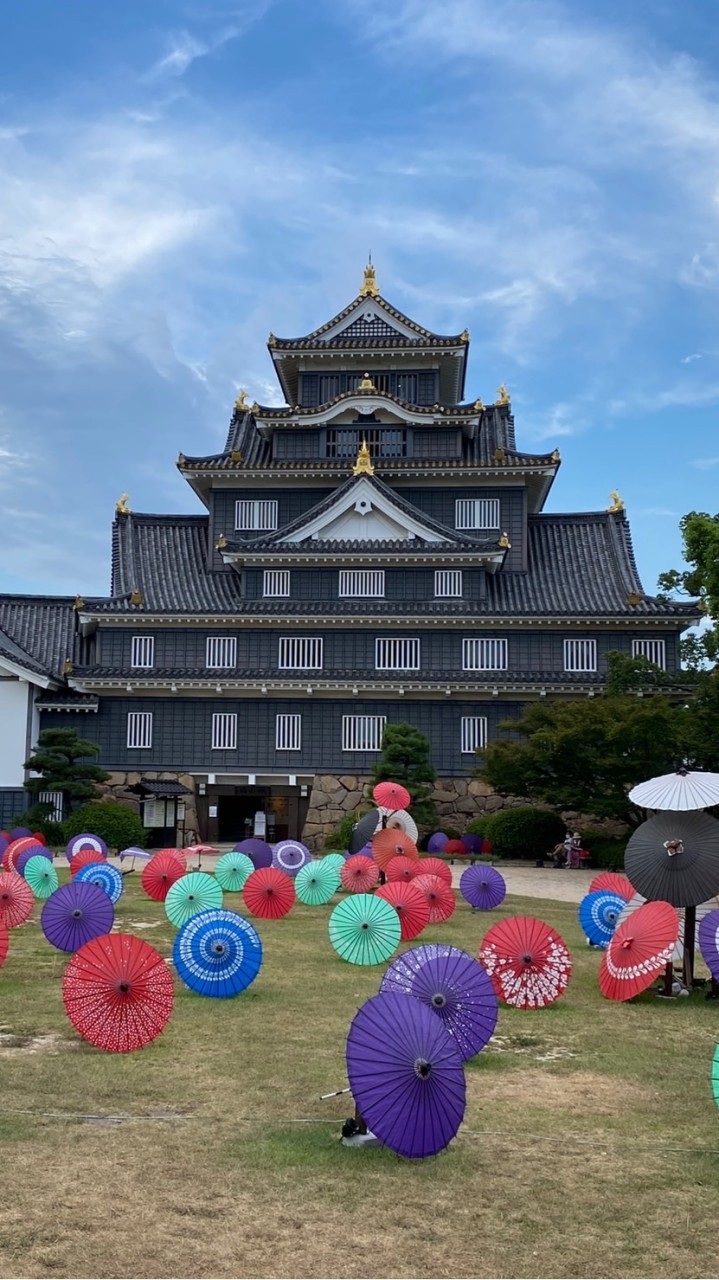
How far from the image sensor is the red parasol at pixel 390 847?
22672 millimetres

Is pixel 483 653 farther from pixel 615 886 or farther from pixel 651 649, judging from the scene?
pixel 615 886

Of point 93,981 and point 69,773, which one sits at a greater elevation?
point 69,773

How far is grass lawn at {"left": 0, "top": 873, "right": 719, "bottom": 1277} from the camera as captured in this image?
597cm

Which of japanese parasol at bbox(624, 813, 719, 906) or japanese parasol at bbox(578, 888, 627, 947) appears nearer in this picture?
japanese parasol at bbox(624, 813, 719, 906)

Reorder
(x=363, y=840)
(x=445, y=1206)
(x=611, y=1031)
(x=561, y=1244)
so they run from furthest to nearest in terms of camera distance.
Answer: (x=363, y=840)
(x=611, y=1031)
(x=445, y=1206)
(x=561, y=1244)

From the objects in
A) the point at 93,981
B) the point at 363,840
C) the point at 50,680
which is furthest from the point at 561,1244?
the point at 50,680

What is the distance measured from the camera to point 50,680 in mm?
36281

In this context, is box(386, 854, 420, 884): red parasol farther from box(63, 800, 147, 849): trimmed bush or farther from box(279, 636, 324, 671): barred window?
box(279, 636, 324, 671): barred window

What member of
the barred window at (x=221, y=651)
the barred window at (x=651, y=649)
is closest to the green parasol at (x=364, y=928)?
the barred window at (x=221, y=651)

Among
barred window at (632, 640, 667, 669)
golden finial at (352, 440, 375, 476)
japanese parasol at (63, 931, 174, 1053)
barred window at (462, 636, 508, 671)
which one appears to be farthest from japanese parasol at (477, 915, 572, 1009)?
golden finial at (352, 440, 375, 476)

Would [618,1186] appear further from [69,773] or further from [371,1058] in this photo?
[69,773]

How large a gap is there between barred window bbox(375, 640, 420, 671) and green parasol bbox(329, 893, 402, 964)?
2277 cm

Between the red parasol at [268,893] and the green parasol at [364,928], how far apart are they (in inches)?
156

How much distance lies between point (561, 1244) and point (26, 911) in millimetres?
12425
